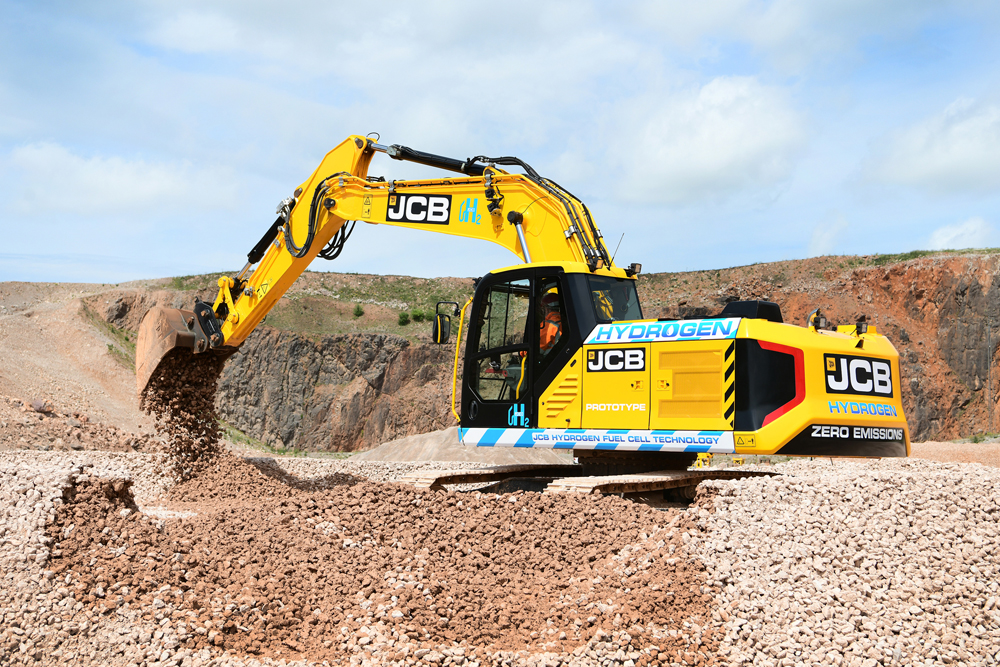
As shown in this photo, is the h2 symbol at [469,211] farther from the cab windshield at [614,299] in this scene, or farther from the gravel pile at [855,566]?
the gravel pile at [855,566]

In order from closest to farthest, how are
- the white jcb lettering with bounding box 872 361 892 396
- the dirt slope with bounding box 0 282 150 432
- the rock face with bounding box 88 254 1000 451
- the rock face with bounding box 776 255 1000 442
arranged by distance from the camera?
1. the white jcb lettering with bounding box 872 361 892 396
2. the dirt slope with bounding box 0 282 150 432
3. the rock face with bounding box 88 254 1000 451
4. the rock face with bounding box 776 255 1000 442

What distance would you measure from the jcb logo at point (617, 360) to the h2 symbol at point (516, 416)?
89 centimetres

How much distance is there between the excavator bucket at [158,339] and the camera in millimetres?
9961

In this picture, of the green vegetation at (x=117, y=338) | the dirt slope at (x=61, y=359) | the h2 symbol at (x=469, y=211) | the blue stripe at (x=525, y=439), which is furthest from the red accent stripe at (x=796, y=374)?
the green vegetation at (x=117, y=338)

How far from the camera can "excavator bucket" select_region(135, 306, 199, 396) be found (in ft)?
32.7

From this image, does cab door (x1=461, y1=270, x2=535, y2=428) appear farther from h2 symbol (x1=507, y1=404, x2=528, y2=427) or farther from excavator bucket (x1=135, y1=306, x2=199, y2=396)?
excavator bucket (x1=135, y1=306, x2=199, y2=396)

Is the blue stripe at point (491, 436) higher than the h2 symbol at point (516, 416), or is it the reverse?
the h2 symbol at point (516, 416)

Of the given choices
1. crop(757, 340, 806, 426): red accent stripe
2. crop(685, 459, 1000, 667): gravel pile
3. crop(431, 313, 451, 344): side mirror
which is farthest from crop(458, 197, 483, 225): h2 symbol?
crop(685, 459, 1000, 667): gravel pile

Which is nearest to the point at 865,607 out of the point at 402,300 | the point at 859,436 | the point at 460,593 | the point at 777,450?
the point at 777,450

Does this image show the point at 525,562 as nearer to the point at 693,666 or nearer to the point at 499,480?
the point at 693,666

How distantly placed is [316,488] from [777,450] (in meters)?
7.13

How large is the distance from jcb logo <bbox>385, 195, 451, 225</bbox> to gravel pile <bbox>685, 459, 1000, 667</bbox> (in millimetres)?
4568

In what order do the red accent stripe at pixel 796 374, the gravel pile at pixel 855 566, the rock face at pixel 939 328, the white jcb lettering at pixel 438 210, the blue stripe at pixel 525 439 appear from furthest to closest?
the rock face at pixel 939 328, the white jcb lettering at pixel 438 210, the blue stripe at pixel 525 439, the red accent stripe at pixel 796 374, the gravel pile at pixel 855 566

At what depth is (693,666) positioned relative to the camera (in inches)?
197
